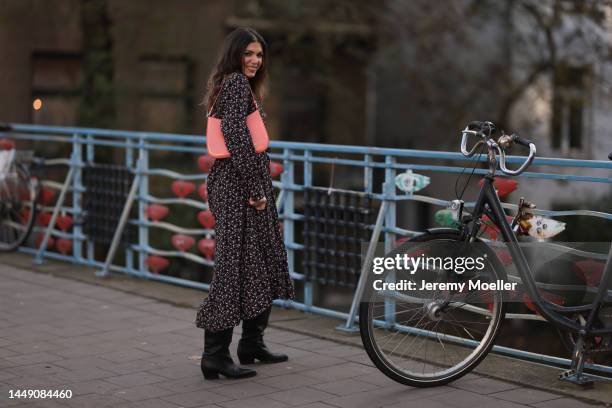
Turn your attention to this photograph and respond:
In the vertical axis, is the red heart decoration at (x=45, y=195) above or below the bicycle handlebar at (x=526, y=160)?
below

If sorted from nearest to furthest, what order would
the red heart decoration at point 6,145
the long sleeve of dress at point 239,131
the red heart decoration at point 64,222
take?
the long sleeve of dress at point 239,131 → the red heart decoration at point 64,222 → the red heart decoration at point 6,145

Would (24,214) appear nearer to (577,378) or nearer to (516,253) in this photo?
(516,253)

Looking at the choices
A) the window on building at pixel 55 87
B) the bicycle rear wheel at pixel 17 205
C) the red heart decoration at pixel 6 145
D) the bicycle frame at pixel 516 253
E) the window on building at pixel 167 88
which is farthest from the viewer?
the window on building at pixel 167 88

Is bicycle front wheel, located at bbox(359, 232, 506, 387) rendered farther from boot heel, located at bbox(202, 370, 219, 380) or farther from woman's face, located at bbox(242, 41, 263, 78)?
woman's face, located at bbox(242, 41, 263, 78)

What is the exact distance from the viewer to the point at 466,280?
18.6 ft

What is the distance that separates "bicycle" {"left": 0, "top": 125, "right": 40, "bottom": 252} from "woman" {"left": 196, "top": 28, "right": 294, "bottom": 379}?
4.87m

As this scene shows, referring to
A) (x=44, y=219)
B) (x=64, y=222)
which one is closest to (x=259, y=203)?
(x=64, y=222)

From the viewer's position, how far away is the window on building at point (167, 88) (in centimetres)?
1862

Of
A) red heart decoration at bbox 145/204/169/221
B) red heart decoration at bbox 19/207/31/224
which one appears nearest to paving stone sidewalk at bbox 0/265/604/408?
red heart decoration at bbox 145/204/169/221

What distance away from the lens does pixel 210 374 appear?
6039 millimetres

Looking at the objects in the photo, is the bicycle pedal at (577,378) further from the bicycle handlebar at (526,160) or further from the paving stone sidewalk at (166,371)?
the bicycle handlebar at (526,160)

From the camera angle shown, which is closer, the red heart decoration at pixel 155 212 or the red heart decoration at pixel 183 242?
the red heart decoration at pixel 183 242

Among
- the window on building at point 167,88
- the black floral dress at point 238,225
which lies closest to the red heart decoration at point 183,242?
the black floral dress at point 238,225

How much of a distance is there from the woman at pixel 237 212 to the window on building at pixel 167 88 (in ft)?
39.7
